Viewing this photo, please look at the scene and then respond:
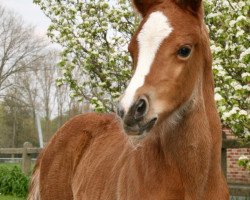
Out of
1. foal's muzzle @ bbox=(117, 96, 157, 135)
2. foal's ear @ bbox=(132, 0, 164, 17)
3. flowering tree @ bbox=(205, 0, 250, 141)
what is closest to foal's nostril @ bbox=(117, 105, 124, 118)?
foal's muzzle @ bbox=(117, 96, 157, 135)

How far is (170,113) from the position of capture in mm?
2941

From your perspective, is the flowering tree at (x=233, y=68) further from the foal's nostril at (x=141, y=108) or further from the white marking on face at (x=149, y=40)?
the foal's nostril at (x=141, y=108)

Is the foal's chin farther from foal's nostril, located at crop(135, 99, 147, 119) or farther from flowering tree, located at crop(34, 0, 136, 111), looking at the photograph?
flowering tree, located at crop(34, 0, 136, 111)

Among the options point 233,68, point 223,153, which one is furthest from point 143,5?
point 223,153

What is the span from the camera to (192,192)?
3061mm

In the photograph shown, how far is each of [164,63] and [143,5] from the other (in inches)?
25.5

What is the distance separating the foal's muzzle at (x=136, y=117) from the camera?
2.61 metres

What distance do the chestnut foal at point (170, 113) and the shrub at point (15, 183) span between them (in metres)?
9.46

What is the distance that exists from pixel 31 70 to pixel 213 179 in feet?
108

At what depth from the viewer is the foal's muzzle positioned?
2605mm

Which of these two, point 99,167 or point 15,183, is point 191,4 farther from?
point 15,183

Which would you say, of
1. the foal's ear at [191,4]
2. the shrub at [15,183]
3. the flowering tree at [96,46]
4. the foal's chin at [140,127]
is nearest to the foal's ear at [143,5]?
the foal's ear at [191,4]

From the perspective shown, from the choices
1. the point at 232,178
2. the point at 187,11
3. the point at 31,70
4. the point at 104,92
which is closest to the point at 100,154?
the point at 187,11

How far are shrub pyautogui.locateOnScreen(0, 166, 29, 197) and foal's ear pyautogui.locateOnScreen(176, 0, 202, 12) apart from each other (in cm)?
1018
